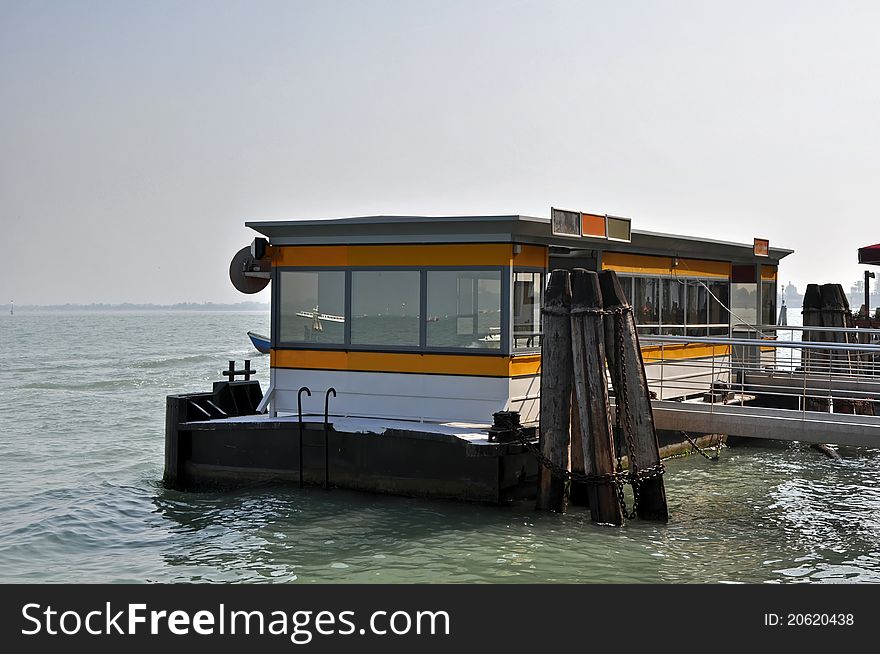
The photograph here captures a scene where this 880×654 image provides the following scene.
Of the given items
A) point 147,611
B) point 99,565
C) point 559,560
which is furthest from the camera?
point 99,565

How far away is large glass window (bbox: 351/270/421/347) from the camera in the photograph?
A: 1501cm

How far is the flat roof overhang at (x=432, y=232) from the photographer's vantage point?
1434cm

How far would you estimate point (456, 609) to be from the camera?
34.8 feet

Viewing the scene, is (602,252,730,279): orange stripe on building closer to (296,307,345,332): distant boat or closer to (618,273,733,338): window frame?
(618,273,733,338): window frame

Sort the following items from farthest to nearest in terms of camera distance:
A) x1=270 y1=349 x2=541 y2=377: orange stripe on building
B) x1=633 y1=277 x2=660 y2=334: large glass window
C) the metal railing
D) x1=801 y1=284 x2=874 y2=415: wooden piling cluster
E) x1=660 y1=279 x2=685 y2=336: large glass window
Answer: x1=801 y1=284 x2=874 y2=415: wooden piling cluster → x1=660 y1=279 x2=685 y2=336: large glass window → x1=633 y1=277 x2=660 y2=334: large glass window → the metal railing → x1=270 y1=349 x2=541 y2=377: orange stripe on building

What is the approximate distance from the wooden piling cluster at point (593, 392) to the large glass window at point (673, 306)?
5053 millimetres

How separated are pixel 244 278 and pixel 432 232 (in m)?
3.54

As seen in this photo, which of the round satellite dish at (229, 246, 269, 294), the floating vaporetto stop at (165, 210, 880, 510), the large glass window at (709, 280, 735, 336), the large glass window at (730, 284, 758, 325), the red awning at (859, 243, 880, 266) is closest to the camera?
the floating vaporetto stop at (165, 210, 880, 510)

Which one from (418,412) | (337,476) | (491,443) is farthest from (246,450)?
(491,443)

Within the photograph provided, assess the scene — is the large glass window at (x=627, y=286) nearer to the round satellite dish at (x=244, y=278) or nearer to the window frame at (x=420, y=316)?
the window frame at (x=420, y=316)

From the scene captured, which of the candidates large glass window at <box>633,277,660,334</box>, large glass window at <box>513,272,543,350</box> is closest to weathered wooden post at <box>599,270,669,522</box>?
large glass window at <box>513,272,543,350</box>

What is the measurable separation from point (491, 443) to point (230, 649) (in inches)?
212

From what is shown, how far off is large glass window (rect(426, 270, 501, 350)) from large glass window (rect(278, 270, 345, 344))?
1.43 m

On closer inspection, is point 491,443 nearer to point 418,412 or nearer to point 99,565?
→ point 418,412
